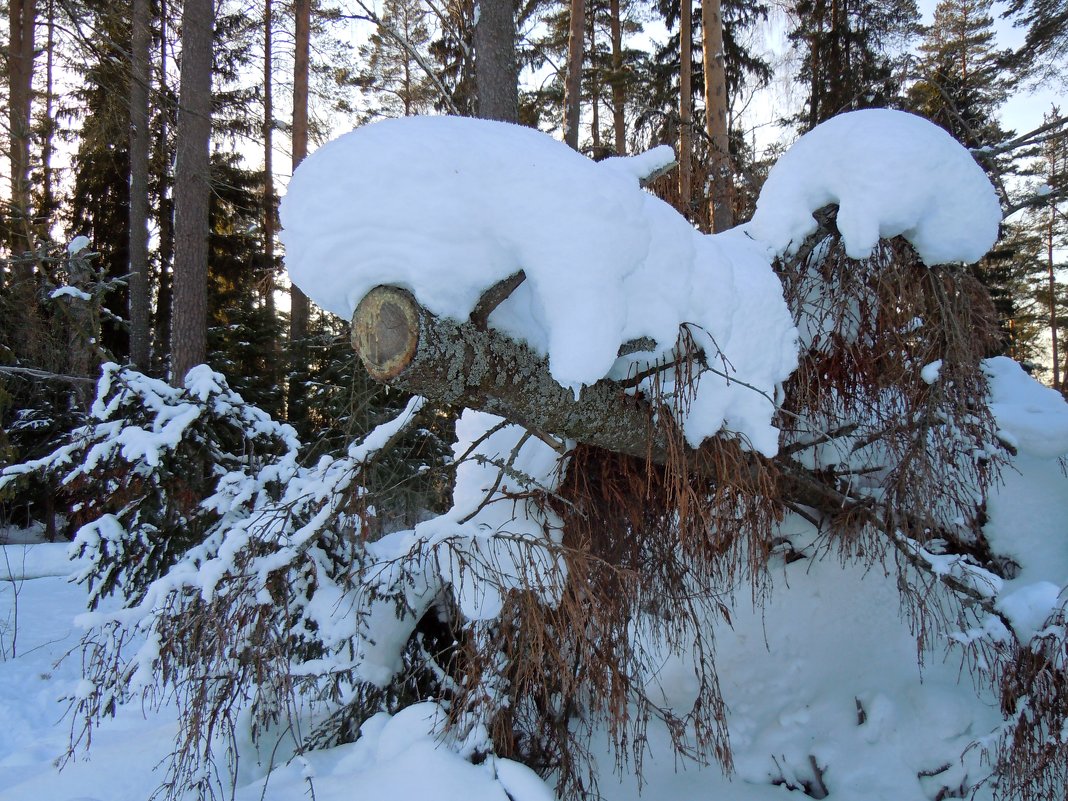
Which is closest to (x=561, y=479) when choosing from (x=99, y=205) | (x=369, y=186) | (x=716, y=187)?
(x=369, y=186)

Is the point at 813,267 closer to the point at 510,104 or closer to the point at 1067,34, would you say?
the point at 510,104

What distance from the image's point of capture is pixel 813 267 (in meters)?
2.56

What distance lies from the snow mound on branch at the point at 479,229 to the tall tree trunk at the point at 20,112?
21.1 ft

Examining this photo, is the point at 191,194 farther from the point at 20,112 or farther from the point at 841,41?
the point at 841,41

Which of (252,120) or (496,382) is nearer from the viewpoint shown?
(496,382)

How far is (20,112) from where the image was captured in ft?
24.3

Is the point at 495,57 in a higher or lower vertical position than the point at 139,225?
lower

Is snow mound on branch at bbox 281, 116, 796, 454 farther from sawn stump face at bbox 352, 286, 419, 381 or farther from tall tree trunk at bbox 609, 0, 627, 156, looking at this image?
tall tree trunk at bbox 609, 0, 627, 156

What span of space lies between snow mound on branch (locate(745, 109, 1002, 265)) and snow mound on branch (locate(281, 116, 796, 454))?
3.37 feet

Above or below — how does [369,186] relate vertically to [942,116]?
below

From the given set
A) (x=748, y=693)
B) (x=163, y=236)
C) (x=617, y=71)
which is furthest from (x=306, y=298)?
(x=748, y=693)

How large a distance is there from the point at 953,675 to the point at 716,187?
2.63 metres

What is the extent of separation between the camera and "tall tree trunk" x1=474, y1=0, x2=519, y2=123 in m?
3.88

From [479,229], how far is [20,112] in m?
8.69
